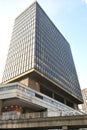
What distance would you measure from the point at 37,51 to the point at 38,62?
5624 millimetres

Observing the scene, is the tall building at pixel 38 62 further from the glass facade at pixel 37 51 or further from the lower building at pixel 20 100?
the lower building at pixel 20 100

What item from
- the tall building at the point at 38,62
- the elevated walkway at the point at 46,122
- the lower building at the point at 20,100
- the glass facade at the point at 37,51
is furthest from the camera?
the glass facade at the point at 37,51

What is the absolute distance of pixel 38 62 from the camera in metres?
81.1

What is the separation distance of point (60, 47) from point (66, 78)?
67.6 ft

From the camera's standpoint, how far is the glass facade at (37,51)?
83500 millimetres

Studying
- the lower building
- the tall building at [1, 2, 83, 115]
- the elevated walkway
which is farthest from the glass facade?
the elevated walkway

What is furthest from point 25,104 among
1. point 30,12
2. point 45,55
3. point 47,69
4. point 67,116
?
point 30,12

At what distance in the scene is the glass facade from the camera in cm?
8350

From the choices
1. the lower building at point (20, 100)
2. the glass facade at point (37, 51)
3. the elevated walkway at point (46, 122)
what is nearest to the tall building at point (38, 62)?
the glass facade at point (37, 51)

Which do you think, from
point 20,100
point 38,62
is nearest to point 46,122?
point 20,100

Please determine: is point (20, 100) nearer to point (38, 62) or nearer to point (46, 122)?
point (38, 62)

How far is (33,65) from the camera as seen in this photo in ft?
252

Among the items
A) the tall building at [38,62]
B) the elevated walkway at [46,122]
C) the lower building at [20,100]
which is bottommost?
the elevated walkway at [46,122]

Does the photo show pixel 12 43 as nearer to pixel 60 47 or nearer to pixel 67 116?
pixel 60 47
